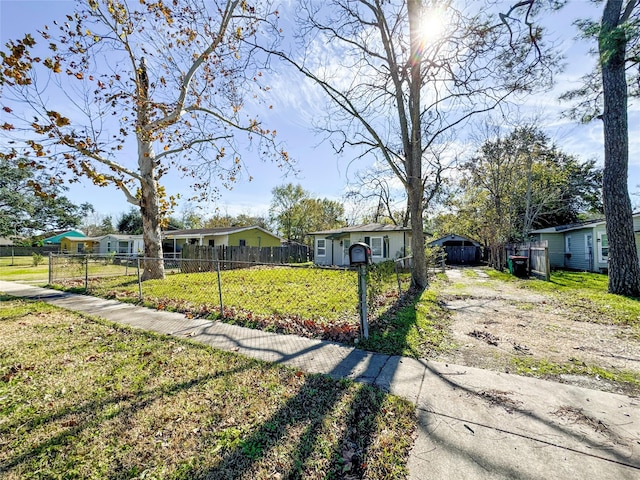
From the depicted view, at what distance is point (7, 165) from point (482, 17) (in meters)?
42.1

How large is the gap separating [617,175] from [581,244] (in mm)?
12252

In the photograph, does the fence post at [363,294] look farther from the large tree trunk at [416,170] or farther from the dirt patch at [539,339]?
the large tree trunk at [416,170]

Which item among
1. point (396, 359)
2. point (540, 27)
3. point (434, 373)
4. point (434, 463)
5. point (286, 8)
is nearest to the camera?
point (434, 463)

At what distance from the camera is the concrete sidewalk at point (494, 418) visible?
1.97m

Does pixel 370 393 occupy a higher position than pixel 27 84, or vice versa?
pixel 27 84

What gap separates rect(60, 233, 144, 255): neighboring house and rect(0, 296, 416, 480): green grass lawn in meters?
34.4

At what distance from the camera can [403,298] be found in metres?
7.55

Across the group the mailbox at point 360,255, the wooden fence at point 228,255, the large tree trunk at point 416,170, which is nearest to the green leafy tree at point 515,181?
the large tree trunk at point 416,170

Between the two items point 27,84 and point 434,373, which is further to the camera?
point 27,84

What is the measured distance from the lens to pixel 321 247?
941 inches

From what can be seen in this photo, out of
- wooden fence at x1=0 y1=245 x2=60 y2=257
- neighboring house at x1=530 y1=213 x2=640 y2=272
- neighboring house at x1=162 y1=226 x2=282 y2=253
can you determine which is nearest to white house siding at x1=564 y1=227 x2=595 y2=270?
neighboring house at x1=530 y1=213 x2=640 y2=272

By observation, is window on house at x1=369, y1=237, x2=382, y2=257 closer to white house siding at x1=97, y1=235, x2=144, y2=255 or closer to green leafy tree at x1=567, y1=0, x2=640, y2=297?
green leafy tree at x1=567, y1=0, x2=640, y2=297

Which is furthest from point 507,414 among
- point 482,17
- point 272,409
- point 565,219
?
point 565,219

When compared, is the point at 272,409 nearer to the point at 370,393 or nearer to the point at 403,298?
the point at 370,393
